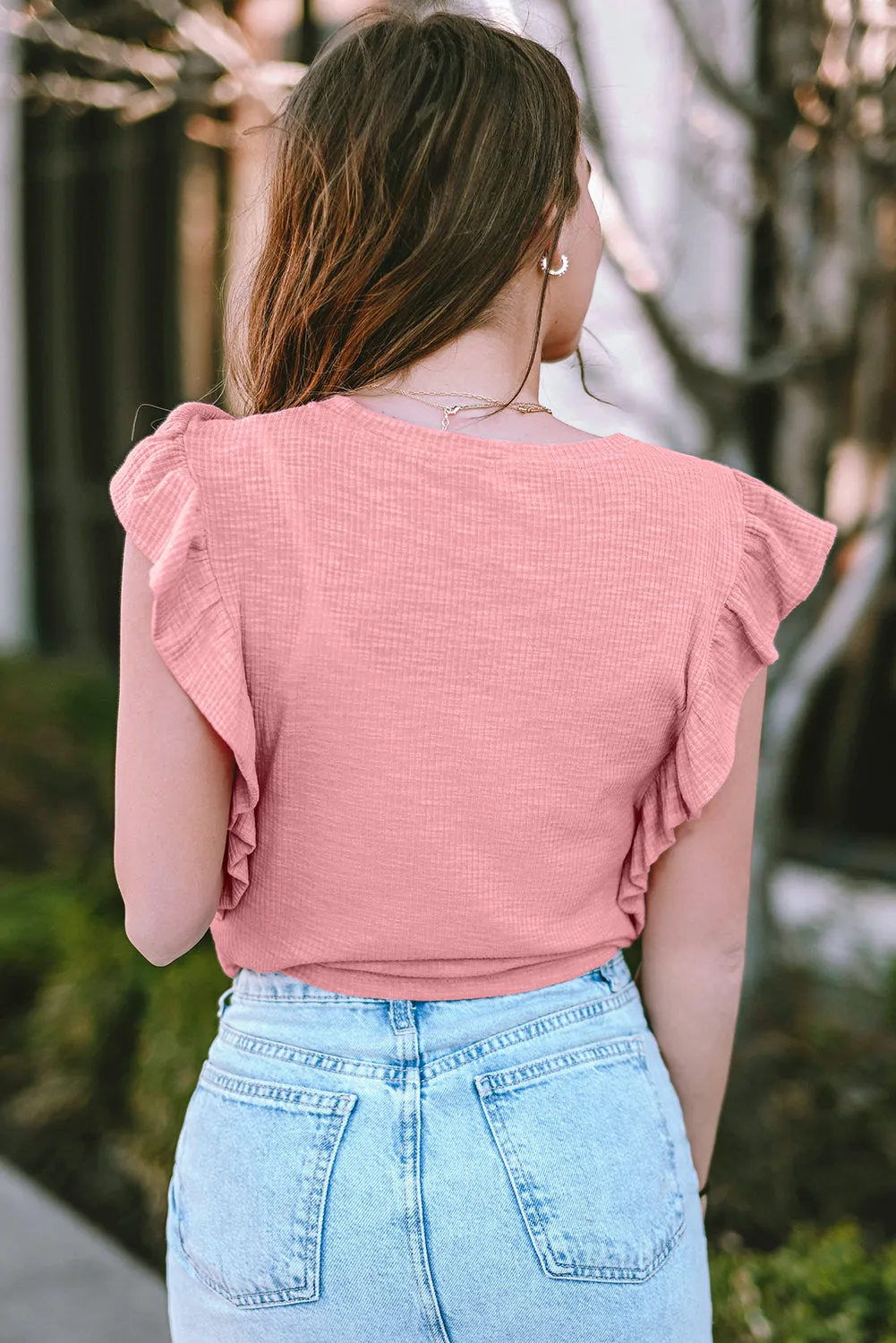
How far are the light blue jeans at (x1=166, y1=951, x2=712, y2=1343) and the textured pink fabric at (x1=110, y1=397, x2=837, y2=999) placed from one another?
5 centimetres

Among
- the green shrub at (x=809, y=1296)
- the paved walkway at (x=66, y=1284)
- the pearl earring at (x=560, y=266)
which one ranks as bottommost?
the paved walkway at (x=66, y=1284)

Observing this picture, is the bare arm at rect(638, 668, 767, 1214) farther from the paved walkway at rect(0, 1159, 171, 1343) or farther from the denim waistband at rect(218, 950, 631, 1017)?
the paved walkway at rect(0, 1159, 171, 1343)

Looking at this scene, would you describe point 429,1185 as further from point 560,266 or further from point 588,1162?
point 560,266

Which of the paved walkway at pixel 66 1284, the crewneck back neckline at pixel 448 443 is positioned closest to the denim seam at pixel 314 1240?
the crewneck back neckline at pixel 448 443

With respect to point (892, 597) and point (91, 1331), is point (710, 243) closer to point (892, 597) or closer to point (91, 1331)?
point (892, 597)

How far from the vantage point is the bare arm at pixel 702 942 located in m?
1.17

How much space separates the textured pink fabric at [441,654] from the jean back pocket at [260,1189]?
11 centimetres

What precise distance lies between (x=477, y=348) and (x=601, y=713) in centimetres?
33

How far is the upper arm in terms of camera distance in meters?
1.14

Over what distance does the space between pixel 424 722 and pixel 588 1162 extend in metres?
0.39

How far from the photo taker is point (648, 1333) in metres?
1.02

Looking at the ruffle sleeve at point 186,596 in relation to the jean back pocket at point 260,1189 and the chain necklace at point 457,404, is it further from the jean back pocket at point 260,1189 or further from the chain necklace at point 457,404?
the jean back pocket at point 260,1189

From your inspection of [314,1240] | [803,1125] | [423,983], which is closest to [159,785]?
[423,983]

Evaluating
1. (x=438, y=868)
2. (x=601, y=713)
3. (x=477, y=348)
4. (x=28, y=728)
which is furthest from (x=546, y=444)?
(x=28, y=728)
